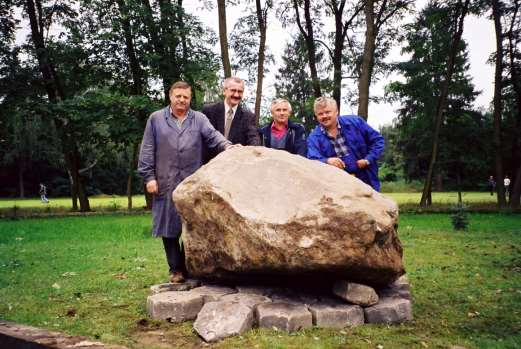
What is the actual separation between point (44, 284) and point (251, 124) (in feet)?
11.8

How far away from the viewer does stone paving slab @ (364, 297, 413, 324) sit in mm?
4559

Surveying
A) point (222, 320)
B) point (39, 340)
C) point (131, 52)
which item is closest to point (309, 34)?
point (131, 52)

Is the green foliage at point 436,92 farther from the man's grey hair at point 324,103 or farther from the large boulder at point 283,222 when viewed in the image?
the large boulder at point 283,222

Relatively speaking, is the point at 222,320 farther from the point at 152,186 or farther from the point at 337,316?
the point at 152,186

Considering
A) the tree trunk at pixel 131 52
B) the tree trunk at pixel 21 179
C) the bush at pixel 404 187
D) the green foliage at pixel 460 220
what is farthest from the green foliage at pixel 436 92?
the tree trunk at pixel 21 179

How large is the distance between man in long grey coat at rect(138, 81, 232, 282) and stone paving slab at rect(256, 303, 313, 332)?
1544 mm

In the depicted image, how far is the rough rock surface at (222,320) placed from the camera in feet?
13.7

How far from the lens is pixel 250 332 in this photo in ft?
13.9

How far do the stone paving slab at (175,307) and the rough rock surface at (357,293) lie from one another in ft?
4.72

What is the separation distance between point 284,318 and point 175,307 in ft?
3.84

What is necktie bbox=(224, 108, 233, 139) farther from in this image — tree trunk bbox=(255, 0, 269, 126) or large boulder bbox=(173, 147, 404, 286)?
tree trunk bbox=(255, 0, 269, 126)

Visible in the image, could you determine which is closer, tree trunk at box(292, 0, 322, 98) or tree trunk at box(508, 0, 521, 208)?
tree trunk at box(508, 0, 521, 208)

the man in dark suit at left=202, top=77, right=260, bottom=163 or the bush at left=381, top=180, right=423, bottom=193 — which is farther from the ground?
the man in dark suit at left=202, top=77, right=260, bottom=163

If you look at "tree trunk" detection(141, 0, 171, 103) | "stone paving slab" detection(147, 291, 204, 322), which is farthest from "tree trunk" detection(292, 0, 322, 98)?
"stone paving slab" detection(147, 291, 204, 322)
